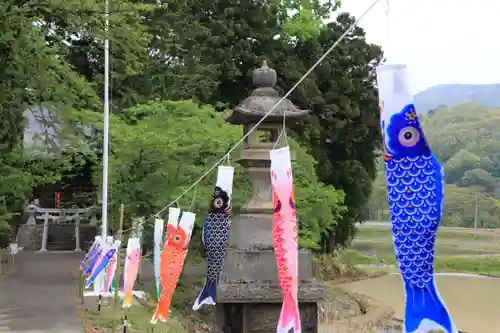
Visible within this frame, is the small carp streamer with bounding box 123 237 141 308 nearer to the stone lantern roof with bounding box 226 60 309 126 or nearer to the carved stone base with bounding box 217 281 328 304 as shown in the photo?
the carved stone base with bounding box 217 281 328 304

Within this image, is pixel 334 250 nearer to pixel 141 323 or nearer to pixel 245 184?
pixel 245 184

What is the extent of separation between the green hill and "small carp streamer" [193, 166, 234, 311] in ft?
94.3

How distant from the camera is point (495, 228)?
4491cm

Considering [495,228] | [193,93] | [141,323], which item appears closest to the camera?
[141,323]

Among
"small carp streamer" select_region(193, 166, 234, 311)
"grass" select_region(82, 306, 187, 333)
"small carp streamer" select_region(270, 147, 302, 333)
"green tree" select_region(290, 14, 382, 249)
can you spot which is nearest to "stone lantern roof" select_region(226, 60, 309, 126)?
"small carp streamer" select_region(193, 166, 234, 311)

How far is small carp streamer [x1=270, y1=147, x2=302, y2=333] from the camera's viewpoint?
7719mm

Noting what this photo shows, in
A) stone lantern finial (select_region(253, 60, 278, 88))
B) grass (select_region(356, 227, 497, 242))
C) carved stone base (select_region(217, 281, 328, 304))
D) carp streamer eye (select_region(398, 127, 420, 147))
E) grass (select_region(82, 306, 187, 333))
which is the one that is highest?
stone lantern finial (select_region(253, 60, 278, 88))

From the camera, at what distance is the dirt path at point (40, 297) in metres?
11.6

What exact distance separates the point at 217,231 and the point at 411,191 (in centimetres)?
537

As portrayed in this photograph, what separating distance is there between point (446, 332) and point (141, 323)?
799 cm

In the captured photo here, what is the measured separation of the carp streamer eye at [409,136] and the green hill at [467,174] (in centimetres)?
3336

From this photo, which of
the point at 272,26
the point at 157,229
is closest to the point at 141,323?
the point at 157,229

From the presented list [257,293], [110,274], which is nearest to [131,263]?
[110,274]

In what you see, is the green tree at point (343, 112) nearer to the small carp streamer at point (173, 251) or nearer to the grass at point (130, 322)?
the grass at point (130, 322)
